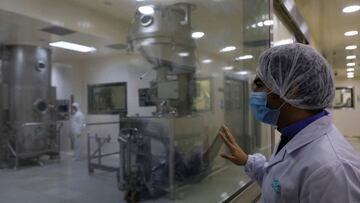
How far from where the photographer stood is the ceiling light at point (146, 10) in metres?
1.77

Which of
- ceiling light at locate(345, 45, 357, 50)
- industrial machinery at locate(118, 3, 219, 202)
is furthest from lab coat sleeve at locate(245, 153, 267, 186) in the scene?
ceiling light at locate(345, 45, 357, 50)

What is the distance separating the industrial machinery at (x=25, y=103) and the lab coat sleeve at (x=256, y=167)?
0.80m

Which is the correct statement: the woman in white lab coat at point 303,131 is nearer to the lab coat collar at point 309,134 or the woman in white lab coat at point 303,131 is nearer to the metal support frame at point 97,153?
the lab coat collar at point 309,134

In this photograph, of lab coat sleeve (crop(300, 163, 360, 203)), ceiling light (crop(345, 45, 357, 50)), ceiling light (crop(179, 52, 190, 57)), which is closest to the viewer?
lab coat sleeve (crop(300, 163, 360, 203))

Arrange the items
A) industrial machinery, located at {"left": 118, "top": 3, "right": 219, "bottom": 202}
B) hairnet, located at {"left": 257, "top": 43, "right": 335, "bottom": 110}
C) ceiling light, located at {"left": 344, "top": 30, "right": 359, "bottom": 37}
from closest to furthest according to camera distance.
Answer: hairnet, located at {"left": 257, "top": 43, "right": 335, "bottom": 110} → industrial machinery, located at {"left": 118, "top": 3, "right": 219, "bottom": 202} → ceiling light, located at {"left": 344, "top": 30, "right": 359, "bottom": 37}

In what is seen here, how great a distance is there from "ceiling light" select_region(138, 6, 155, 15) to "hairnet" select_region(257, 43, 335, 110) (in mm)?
1103

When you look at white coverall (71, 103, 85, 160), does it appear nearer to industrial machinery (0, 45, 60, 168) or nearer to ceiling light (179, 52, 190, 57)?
industrial machinery (0, 45, 60, 168)

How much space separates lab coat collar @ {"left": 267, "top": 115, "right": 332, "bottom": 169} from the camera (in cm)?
83

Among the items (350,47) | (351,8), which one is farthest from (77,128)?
(350,47)

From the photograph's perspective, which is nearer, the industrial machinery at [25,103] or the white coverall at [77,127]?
the industrial machinery at [25,103]

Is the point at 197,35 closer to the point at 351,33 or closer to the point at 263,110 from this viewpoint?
the point at 263,110

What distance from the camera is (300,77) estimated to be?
82 cm

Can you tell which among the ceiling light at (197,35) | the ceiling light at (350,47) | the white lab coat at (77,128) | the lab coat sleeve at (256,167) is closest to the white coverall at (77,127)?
the white lab coat at (77,128)

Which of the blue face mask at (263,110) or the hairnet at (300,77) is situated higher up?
the hairnet at (300,77)
